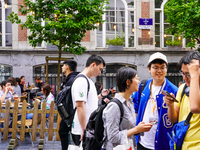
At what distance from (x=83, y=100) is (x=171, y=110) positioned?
4.19 feet

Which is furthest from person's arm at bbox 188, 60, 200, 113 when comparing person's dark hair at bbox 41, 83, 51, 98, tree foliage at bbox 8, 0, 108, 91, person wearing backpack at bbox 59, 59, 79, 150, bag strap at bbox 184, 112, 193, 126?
tree foliage at bbox 8, 0, 108, 91

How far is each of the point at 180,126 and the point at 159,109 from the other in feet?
2.18

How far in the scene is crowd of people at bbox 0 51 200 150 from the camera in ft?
7.92

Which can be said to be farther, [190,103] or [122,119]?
[122,119]

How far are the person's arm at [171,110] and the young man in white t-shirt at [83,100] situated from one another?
1228 millimetres

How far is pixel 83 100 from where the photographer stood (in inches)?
135

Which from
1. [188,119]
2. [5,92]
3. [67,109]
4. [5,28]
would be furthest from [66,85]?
[5,28]

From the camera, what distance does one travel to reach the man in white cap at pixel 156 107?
10.1 feet

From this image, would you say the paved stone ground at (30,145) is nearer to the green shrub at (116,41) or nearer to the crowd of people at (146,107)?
the crowd of people at (146,107)

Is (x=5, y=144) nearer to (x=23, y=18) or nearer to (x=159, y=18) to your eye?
(x=23, y=18)

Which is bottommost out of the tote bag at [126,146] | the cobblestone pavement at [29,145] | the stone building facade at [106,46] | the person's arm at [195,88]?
the cobblestone pavement at [29,145]

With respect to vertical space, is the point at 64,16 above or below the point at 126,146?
above

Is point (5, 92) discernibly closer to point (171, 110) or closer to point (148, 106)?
point (148, 106)

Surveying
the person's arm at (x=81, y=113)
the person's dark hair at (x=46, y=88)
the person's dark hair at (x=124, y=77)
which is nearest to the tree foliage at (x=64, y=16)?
the person's dark hair at (x=46, y=88)
